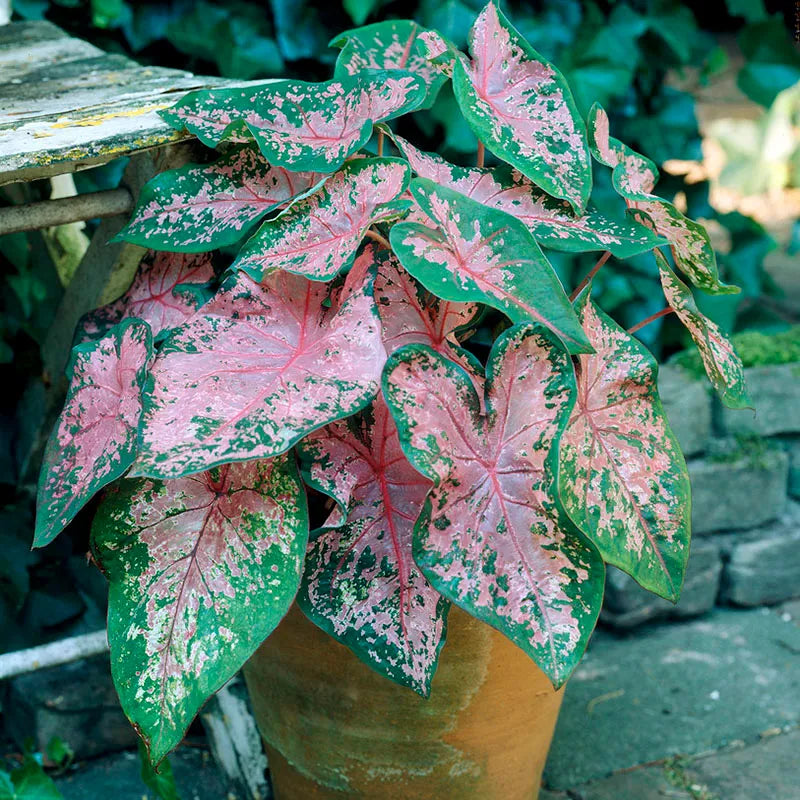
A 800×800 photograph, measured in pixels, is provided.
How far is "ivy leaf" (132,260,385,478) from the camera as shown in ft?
2.34

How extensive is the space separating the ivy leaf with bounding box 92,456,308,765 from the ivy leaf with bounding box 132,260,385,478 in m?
0.09

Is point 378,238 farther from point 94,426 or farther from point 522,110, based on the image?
point 94,426

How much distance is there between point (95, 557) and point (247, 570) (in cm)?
15

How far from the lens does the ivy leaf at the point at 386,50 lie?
3.33ft

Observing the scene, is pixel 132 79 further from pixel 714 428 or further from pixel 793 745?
pixel 793 745

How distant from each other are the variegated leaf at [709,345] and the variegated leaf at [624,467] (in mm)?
71

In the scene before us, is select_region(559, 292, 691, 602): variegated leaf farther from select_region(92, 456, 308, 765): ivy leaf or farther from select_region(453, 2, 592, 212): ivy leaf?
select_region(92, 456, 308, 765): ivy leaf

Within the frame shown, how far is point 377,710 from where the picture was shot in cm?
92

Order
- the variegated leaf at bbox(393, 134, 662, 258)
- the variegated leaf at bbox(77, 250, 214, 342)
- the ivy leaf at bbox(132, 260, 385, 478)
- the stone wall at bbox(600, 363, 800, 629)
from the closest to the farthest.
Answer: the ivy leaf at bbox(132, 260, 385, 478) → the variegated leaf at bbox(393, 134, 662, 258) → the variegated leaf at bbox(77, 250, 214, 342) → the stone wall at bbox(600, 363, 800, 629)

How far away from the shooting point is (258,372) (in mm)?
794

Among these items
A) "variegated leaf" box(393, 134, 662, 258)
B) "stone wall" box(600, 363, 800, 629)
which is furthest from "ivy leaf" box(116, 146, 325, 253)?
"stone wall" box(600, 363, 800, 629)

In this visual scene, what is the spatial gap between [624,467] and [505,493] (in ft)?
0.46

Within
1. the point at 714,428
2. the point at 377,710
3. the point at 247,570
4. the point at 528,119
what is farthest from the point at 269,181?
the point at 714,428

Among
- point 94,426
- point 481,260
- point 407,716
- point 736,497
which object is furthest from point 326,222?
point 736,497
